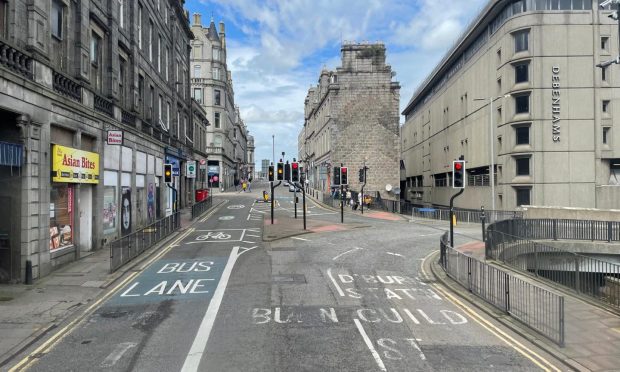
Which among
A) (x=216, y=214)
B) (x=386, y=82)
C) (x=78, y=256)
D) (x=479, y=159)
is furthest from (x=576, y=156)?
(x=78, y=256)

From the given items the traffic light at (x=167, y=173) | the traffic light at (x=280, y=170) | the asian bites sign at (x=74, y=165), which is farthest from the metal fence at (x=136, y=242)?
the traffic light at (x=280, y=170)

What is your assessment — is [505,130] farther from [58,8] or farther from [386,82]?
[58,8]

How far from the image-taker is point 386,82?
59500mm

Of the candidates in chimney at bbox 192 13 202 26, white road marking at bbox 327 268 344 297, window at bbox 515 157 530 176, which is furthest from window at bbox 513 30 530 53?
chimney at bbox 192 13 202 26

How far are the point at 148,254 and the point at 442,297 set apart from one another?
497 inches

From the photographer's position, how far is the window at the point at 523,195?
42.8 metres

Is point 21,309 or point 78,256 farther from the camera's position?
point 78,256

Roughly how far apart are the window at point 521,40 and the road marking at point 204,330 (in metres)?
39.2

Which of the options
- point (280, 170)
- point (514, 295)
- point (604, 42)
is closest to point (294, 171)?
point (280, 170)

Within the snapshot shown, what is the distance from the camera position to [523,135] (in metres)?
43.1

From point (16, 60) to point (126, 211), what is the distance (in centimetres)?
1261

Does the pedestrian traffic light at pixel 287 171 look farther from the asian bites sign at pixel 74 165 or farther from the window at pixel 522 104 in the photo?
the window at pixel 522 104

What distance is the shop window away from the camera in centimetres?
1622

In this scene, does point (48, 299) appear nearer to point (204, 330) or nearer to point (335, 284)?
point (204, 330)
